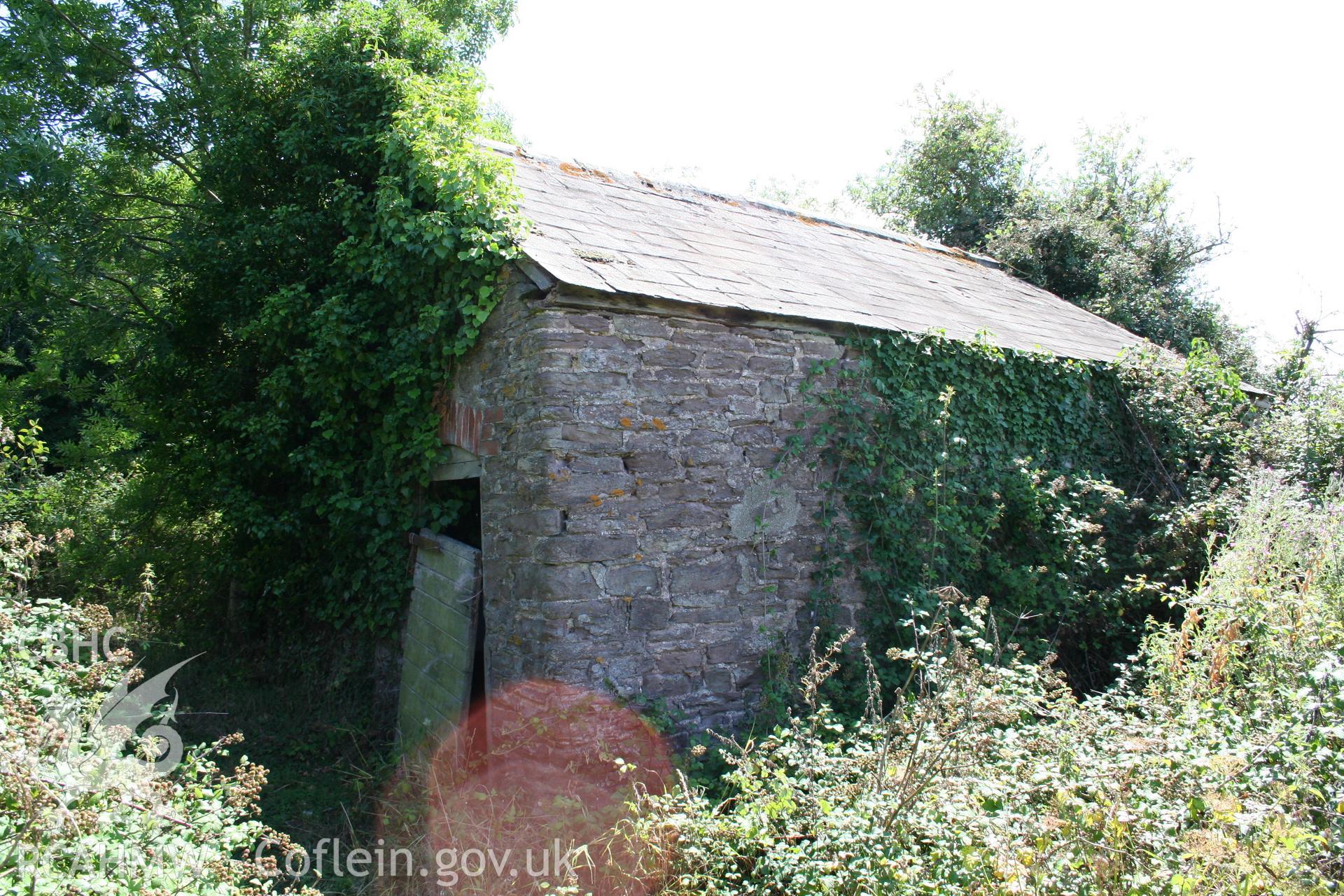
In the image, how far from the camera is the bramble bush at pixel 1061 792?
2.82 meters

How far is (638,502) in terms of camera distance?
4703mm

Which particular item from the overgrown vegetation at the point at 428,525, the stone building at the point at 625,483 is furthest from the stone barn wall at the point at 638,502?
the overgrown vegetation at the point at 428,525

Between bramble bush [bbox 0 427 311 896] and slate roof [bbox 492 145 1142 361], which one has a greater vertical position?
slate roof [bbox 492 145 1142 361]

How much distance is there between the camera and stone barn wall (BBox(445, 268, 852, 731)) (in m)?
4.49

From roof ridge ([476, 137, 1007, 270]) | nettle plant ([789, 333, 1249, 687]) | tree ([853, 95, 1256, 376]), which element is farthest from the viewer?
tree ([853, 95, 1256, 376])

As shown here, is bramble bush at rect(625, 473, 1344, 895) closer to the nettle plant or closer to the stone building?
the stone building

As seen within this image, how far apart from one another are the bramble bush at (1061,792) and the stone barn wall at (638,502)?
0.78 meters

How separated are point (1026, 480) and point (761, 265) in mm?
2719

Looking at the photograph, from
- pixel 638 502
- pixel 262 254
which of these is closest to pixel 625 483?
pixel 638 502

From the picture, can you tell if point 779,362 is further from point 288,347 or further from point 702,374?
point 288,347

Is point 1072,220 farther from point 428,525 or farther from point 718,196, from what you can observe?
point 428,525

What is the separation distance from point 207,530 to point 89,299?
330cm

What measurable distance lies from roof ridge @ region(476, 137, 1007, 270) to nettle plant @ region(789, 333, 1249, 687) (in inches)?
146

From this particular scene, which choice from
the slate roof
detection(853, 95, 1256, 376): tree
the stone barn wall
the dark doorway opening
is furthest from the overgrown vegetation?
detection(853, 95, 1256, 376): tree
